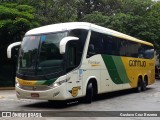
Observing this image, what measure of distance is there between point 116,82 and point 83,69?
4090 mm

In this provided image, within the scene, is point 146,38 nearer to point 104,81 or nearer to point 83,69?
point 104,81

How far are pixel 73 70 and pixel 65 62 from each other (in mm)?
682

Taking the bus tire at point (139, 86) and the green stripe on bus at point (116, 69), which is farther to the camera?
the bus tire at point (139, 86)

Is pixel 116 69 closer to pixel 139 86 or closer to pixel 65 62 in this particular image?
pixel 139 86

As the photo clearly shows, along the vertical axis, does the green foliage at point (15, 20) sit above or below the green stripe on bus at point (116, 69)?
above

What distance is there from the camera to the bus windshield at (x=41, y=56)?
12688 millimetres

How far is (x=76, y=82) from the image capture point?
13461 mm

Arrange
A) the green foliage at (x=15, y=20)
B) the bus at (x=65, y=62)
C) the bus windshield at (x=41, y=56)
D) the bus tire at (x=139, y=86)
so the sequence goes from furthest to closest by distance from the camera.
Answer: the green foliage at (x=15, y=20) < the bus tire at (x=139, y=86) < the bus windshield at (x=41, y=56) < the bus at (x=65, y=62)

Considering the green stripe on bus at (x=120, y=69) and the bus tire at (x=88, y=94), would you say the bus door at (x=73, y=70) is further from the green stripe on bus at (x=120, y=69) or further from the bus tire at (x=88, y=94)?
the green stripe on bus at (x=120, y=69)

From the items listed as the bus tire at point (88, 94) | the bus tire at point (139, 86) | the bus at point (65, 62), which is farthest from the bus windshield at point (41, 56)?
the bus tire at point (139, 86)

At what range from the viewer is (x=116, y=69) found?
17.6 metres

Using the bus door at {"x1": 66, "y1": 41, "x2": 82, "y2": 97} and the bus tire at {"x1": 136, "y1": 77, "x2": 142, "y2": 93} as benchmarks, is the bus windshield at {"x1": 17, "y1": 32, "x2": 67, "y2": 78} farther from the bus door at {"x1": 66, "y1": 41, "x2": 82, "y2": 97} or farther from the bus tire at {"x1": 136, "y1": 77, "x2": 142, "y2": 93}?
the bus tire at {"x1": 136, "y1": 77, "x2": 142, "y2": 93}

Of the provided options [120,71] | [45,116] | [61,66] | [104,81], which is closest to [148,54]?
[120,71]

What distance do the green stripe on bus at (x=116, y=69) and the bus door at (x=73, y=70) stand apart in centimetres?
271
